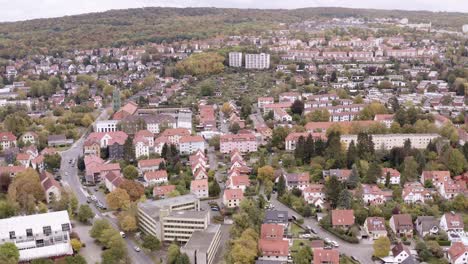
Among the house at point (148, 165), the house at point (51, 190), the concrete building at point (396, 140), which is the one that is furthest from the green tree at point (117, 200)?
the concrete building at point (396, 140)

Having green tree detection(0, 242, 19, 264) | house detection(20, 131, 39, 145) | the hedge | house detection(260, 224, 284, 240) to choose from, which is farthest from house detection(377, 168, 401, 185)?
house detection(20, 131, 39, 145)

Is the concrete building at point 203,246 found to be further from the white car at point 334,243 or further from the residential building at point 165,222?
the white car at point 334,243

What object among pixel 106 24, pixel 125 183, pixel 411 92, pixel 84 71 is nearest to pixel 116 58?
pixel 84 71

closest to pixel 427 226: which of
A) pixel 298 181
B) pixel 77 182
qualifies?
pixel 298 181

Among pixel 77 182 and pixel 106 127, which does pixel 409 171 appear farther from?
pixel 106 127

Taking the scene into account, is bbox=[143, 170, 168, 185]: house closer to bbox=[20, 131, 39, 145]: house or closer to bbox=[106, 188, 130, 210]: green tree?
bbox=[106, 188, 130, 210]: green tree
